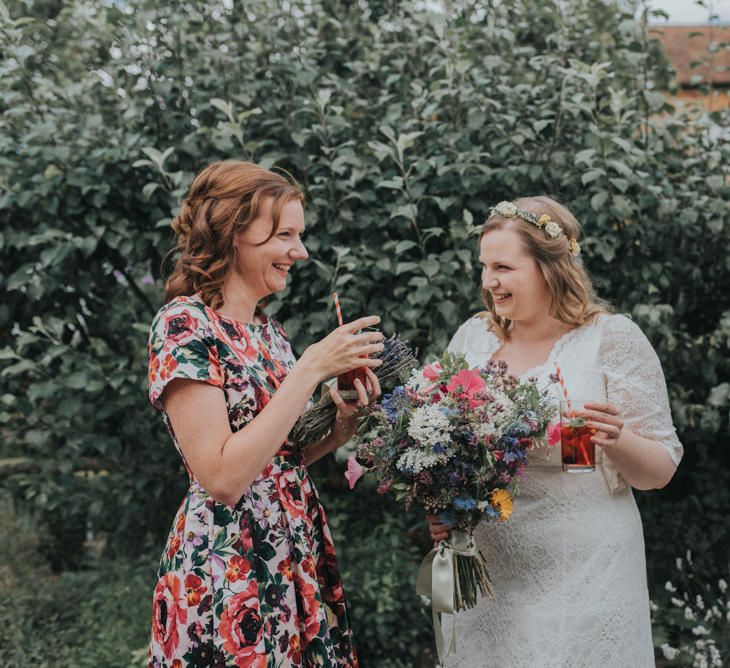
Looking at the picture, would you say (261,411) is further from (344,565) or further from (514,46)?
(514,46)

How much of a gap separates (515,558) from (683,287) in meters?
1.98

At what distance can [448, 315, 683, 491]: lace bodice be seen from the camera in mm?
2326

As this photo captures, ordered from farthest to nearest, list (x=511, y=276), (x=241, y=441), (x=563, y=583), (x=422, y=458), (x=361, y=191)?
(x=361, y=191), (x=511, y=276), (x=563, y=583), (x=422, y=458), (x=241, y=441)

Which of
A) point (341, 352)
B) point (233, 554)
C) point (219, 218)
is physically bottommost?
point (233, 554)

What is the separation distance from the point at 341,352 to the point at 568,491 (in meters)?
0.86

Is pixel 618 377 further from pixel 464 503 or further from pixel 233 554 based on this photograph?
pixel 233 554

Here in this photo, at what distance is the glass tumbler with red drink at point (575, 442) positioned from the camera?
2.06m

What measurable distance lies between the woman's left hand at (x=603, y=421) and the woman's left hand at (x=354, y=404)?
0.58 metres

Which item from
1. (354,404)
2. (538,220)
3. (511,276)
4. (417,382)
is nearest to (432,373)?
(417,382)

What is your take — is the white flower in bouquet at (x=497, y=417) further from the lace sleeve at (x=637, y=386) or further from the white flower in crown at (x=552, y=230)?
the white flower in crown at (x=552, y=230)

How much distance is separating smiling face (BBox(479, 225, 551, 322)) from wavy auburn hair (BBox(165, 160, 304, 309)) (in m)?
0.67

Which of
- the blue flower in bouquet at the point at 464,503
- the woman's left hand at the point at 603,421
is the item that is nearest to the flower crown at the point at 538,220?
the woman's left hand at the point at 603,421

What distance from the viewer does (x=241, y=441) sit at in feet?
6.13

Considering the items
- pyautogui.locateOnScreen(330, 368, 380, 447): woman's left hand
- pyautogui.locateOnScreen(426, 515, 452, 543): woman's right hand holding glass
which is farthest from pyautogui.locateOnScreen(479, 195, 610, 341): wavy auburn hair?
pyautogui.locateOnScreen(426, 515, 452, 543): woman's right hand holding glass
